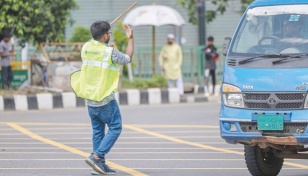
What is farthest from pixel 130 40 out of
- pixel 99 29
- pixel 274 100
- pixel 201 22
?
pixel 201 22

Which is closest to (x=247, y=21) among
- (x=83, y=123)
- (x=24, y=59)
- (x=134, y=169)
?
(x=134, y=169)

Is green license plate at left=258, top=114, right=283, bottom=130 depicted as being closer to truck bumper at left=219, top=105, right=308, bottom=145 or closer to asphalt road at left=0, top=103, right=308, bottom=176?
truck bumper at left=219, top=105, right=308, bottom=145

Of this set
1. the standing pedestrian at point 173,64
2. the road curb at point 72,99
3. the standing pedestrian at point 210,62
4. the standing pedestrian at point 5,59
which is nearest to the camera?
the road curb at point 72,99

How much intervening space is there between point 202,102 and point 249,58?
1428 cm

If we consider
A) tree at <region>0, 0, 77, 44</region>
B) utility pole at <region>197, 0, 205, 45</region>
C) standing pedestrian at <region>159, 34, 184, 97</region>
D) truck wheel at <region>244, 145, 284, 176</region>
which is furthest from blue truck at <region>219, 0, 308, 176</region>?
utility pole at <region>197, 0, 205, 45</region>

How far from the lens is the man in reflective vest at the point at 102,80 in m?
10.9

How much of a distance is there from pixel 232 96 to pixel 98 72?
159cm

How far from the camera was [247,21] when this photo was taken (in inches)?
428

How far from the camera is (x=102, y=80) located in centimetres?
1089

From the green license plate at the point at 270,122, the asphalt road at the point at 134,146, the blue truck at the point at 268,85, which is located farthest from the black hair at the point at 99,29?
the green license plate at the point at 270,122

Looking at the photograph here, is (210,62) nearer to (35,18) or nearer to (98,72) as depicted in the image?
(35,18)

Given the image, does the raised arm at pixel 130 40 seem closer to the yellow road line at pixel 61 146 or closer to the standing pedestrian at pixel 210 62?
the yellow road line at pixel 61 146

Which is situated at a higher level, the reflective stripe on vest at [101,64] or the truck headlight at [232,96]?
the reflective stripe on vest at [101,64]

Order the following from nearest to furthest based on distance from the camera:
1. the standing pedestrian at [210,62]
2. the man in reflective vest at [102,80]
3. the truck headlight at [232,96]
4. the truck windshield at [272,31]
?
1. the truck headlight at [232,96]
2. the truck windshield at [272,31]
3. the man in reflective vest at [102,80]
4. the standing pedestrian at [210,62]
